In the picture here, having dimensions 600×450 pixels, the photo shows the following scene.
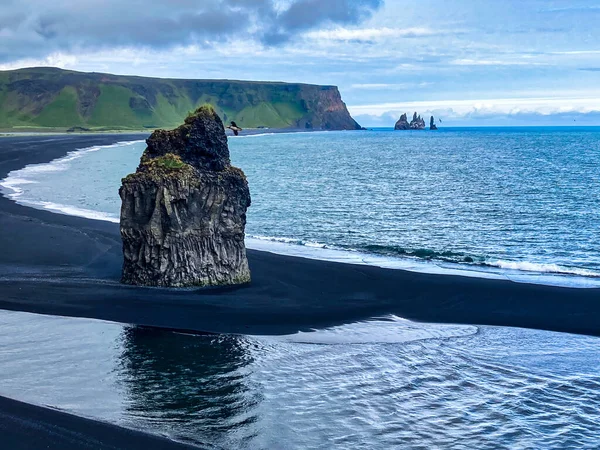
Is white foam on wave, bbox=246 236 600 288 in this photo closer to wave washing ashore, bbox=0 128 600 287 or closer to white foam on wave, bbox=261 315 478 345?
wave washing ashore, bbox=0 128 600 287

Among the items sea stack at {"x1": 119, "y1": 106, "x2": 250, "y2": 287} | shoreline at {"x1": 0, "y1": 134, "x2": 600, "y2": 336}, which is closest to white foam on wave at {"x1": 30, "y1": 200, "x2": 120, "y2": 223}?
shoreline at {"x1": 0, "y1": 134, "x2": 600, "y2": 336}

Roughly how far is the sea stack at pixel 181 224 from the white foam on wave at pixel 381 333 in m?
5.16

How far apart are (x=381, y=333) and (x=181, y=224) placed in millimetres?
7075

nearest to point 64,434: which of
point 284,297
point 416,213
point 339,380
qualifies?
point 339,380

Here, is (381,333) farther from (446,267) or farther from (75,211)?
(75,211)

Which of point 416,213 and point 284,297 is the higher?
point 416,213

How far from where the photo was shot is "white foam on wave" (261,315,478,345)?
18297 millimetres

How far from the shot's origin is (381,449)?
12.1 m

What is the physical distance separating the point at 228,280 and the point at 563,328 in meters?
9.84

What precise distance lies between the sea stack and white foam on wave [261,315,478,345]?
516cm

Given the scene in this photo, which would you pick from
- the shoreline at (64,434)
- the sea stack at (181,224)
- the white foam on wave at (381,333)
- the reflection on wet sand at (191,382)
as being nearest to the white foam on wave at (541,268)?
the white foam on wave at (381,333)

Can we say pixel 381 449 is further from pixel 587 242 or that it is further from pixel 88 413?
pixel 587 242

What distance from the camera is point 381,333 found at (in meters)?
19.1

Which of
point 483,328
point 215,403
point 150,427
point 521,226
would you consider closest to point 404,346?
point 483,328
